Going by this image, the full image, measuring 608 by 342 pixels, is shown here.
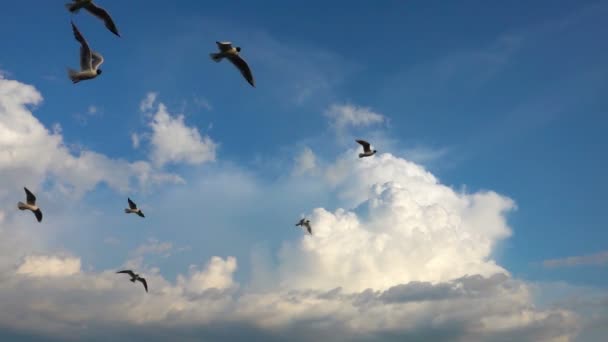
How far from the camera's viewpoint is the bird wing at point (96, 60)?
36.8 metres

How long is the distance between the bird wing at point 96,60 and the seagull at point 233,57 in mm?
7662

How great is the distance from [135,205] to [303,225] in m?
28.3

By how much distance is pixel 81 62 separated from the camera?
36031mm

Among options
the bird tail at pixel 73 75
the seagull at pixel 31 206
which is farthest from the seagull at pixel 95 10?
the seagull at pixel 31 206

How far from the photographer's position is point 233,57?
36469 mm

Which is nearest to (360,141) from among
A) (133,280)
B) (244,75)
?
(244,75)

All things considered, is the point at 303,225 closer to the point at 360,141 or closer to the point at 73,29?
the point at 360,141

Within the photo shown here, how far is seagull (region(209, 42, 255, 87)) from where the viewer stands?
35978mm

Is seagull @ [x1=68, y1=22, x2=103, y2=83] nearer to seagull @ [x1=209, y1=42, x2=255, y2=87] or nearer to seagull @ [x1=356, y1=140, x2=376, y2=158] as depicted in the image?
seagull @ [x1=209, y1=42, x2=255, y2=87]

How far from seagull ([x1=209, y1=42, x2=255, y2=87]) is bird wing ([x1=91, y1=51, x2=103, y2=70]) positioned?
25.1 ft

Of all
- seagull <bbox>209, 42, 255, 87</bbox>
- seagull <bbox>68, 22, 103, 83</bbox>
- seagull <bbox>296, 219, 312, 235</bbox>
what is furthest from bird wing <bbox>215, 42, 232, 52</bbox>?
seagull <bbox>296, 219, 312, 235</bbox>

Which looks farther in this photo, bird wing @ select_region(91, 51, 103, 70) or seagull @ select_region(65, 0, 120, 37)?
bird wing @ select_region(91, 51, 103, 70)

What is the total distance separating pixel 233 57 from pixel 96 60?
943cm

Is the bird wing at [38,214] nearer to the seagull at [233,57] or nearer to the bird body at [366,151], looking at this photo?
the seagull at [233,57]
